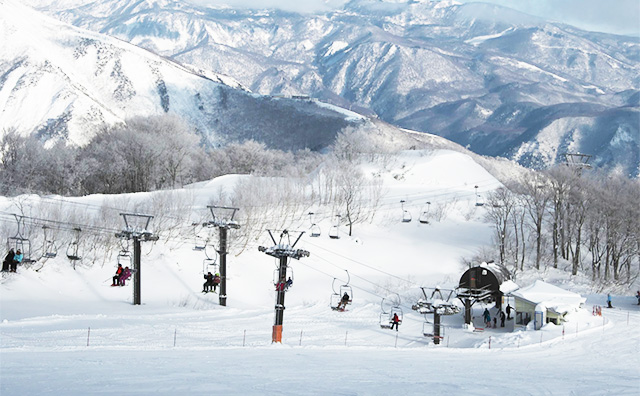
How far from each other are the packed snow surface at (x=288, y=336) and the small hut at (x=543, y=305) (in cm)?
94

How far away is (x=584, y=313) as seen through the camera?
44.9 m

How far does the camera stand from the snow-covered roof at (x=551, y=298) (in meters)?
43.2

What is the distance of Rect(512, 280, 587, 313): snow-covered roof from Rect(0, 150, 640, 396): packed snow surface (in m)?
1.08

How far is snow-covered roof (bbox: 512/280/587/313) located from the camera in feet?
142

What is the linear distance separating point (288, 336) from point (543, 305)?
A: 16920 mm

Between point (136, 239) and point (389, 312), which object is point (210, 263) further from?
point (389, 312)

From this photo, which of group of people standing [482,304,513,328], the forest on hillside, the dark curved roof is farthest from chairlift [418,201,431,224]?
group of people standing [482,304,513,328]

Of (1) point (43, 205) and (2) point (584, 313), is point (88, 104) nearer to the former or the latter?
(1) point (43, 205)

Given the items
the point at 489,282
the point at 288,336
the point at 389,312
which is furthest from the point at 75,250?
the point at 489,282

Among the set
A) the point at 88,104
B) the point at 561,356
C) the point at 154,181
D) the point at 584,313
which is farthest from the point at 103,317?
the point at 88,104

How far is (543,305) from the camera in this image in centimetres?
4288

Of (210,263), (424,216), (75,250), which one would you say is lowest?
(210,263)

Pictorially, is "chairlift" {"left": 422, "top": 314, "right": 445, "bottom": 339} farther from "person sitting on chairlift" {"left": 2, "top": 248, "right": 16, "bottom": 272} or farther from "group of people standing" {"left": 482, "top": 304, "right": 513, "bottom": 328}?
"person sitting on chairlift" {"left": 2, "top": 248, "right": 16, "bottom": 272}

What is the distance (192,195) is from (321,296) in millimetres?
31008
